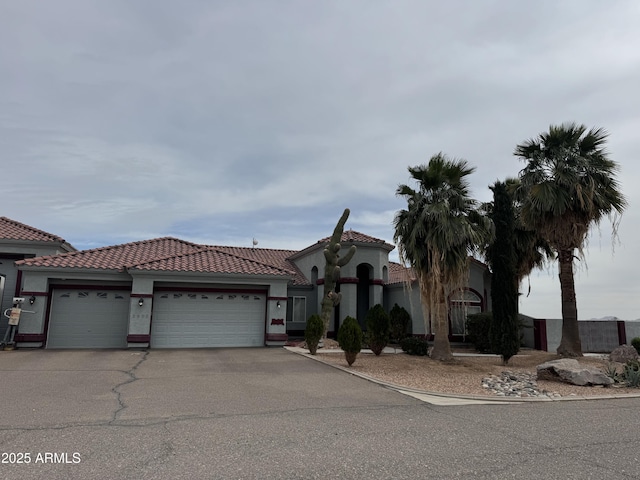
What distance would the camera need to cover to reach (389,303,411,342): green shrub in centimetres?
2195

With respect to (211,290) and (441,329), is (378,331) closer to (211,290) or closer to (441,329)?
(441,329)

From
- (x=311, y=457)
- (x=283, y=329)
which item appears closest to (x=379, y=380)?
(x=311, y=457)

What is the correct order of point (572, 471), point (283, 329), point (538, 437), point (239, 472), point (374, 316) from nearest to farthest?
1. point (239, 472)
2. point (572, 471)
3. point (538, 437)
4. point (374, 316)
5. point (283, 329)

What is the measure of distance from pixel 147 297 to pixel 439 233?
1238 cm

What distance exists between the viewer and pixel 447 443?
20.7 feet

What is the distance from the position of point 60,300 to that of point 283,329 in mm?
9670

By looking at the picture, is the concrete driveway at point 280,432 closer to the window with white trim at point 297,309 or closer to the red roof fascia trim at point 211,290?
the red roof fascia trim at point 211,290

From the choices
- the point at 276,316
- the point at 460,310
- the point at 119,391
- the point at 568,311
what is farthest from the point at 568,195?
the point at 119,391

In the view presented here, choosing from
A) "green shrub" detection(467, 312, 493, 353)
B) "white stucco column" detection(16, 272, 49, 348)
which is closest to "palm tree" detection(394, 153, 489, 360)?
"green shrub" detection(467, 312, 493, 353)

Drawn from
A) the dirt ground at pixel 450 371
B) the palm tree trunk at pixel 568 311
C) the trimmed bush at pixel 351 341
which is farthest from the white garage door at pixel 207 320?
the palm tree trunk at pixel 568 311

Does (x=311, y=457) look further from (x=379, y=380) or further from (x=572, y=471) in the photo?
(x=379, y=380)

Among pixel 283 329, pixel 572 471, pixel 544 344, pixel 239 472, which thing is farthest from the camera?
pixel 544 344

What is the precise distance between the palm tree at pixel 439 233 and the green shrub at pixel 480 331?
17.9 ft

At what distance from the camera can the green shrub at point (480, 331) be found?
20938 millimetres
